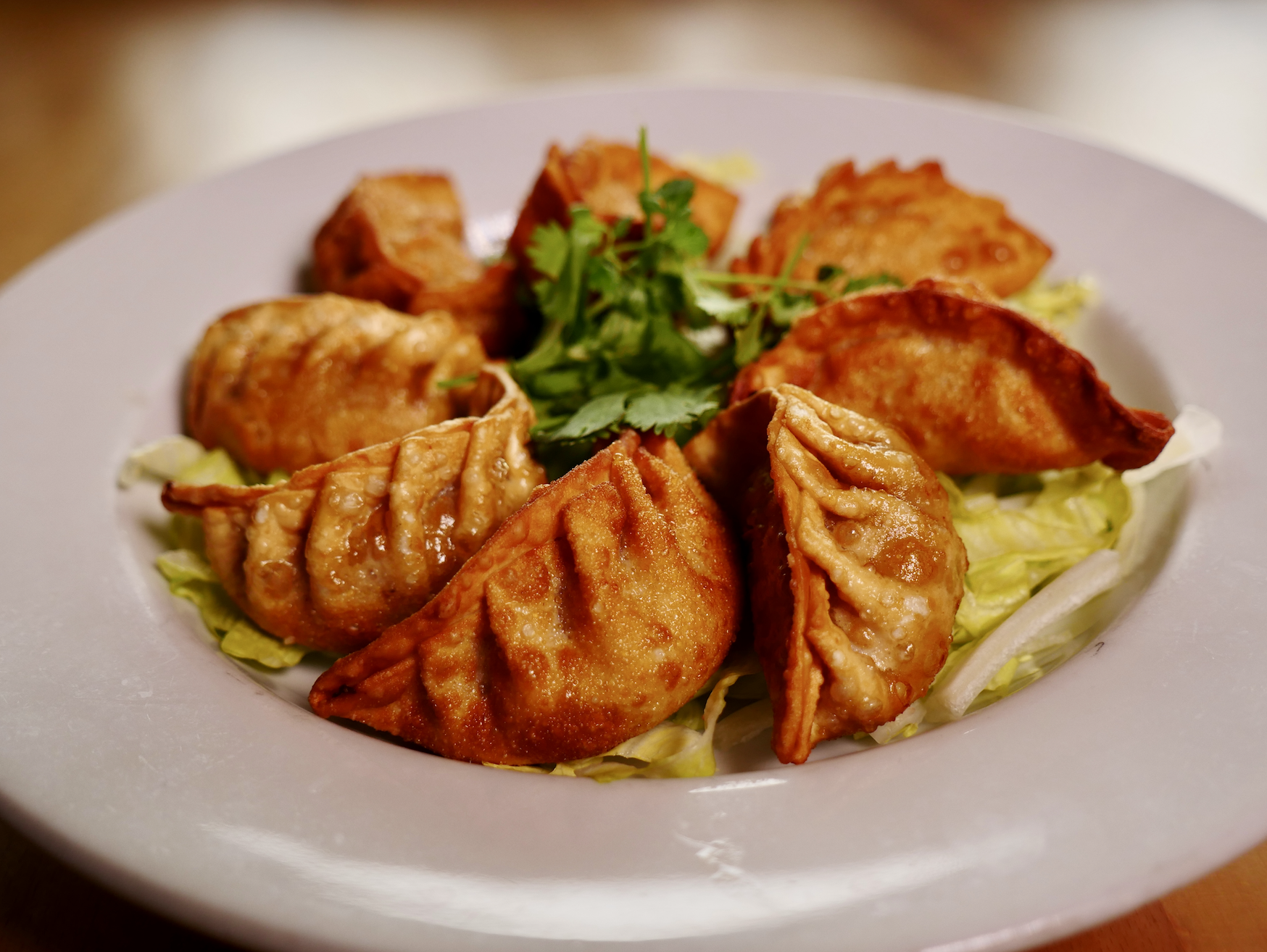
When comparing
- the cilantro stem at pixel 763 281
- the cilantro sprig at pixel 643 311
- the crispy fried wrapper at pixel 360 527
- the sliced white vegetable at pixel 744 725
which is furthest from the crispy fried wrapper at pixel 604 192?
the sliced white vegetable at pixel 744 725

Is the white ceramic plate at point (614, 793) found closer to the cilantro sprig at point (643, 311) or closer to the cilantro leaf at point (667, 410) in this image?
the cilantro leaf at point (667, 410)

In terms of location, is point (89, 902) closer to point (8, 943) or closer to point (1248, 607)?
point (8, 943)

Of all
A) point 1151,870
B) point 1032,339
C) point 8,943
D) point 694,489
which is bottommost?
point 8,943

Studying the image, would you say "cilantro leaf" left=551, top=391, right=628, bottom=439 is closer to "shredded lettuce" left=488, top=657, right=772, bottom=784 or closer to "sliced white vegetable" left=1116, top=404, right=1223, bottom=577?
"shredded lettuce" left=488, top=657, right=772, bottom=784

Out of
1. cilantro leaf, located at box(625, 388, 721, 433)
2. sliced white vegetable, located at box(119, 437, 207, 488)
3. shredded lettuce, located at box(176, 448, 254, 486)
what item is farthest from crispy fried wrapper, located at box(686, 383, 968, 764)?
sliced white vegetable, located at box(119, 437, 207, 488)

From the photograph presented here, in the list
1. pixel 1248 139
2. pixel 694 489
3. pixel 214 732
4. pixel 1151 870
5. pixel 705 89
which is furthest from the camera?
pixel 1248 139

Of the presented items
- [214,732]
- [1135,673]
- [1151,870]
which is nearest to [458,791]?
[214,732]
